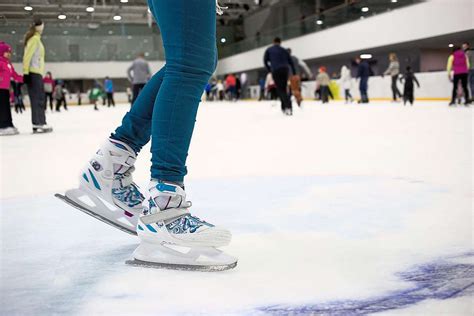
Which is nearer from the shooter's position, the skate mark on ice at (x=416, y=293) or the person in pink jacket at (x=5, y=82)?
the skate mark on ice at (x=416, y=293)

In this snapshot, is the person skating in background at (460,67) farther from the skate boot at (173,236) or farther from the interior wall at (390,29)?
the skate boot at (173,236)

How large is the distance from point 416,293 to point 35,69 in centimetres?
680

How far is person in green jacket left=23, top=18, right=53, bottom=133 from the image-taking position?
6.82 meters

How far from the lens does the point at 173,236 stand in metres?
1.37

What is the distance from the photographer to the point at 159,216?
1.38m

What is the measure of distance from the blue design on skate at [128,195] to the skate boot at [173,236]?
26 cm

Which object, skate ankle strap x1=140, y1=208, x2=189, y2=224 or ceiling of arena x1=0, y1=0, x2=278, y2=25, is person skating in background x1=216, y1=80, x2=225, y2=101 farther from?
skate ankle strap x1=140, y1=208, x2=189, y2=224

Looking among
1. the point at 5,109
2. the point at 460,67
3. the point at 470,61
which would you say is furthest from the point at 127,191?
the point at 470,61

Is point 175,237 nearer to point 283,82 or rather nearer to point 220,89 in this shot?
point 283,82

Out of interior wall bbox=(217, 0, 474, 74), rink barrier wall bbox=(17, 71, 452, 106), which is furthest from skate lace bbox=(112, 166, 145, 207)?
rink barrier wall bbox=(17, 71, 452, 106)

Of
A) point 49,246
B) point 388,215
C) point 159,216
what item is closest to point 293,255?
point 159,216

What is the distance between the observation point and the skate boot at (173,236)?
4.44 ft

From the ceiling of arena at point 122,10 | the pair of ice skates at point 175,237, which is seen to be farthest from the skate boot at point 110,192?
the ceiling of arena at point 122,10

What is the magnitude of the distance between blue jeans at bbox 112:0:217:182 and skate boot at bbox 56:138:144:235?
0.94 ft
